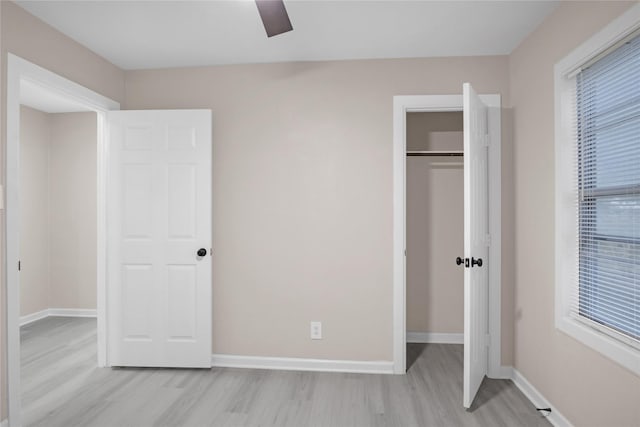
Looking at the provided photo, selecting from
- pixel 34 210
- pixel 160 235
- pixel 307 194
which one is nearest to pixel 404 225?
pixel 307 194

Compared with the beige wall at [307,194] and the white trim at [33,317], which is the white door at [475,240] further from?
the white trim at [33,317]

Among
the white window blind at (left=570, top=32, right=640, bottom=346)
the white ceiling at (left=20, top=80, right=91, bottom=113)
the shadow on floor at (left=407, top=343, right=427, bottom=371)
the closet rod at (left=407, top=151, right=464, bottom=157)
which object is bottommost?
the shadow on floor at (left=407, top=343, right=427, bottom=371)

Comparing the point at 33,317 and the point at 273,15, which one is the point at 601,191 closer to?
the point at 273,15

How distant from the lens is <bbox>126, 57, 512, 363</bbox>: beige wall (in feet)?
9.70

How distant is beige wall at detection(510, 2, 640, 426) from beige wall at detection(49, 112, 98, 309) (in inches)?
188

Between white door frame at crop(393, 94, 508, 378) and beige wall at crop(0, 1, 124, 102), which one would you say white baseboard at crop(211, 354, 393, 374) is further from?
beige wall at crop(0, 1, 124, 102)

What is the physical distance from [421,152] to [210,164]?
202 centimetres

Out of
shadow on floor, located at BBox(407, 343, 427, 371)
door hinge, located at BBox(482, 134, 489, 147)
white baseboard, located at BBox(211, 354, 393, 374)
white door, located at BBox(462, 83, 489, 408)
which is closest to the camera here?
white door, located at BBox(462, 83, 489, 408)

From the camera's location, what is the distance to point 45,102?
165 inches

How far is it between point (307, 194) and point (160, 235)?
1.26 metres

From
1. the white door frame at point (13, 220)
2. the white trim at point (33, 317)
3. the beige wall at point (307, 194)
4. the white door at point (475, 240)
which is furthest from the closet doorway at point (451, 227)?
the white trim at point (33, 317)

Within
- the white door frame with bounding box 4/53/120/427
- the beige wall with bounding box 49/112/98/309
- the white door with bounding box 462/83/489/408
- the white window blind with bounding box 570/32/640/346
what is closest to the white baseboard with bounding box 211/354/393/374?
the white door with bounding box 462/83/489/408

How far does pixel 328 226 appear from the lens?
3012 mm

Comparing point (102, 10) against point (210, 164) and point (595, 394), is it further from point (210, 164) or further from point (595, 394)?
point (595, 394)
